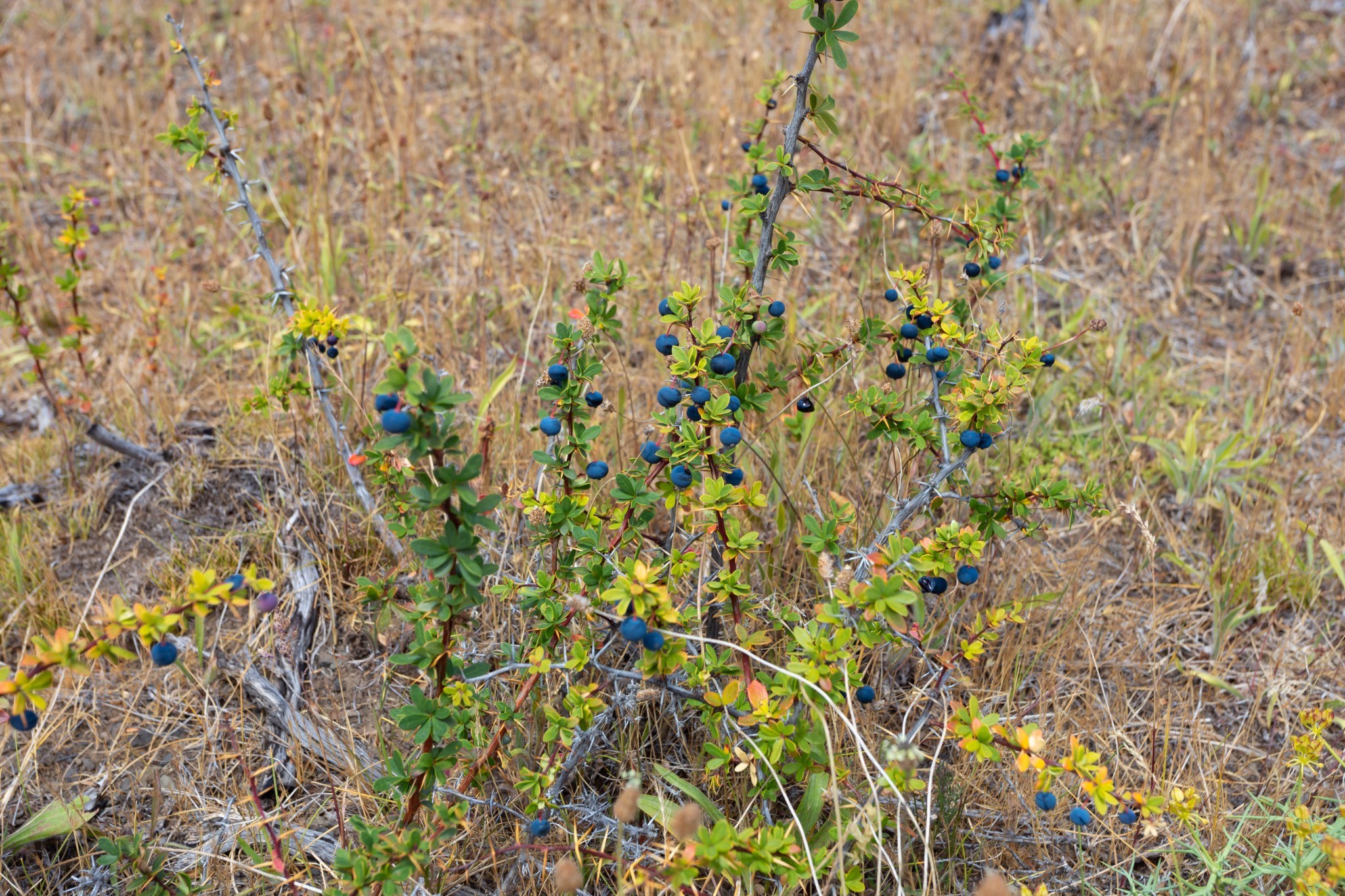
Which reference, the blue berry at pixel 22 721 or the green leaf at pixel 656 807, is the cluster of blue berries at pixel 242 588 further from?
the green leaf at pixel 656 807

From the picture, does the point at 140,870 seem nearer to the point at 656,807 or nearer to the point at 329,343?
the point at 656,807

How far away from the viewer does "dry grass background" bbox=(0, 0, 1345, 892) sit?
220cm

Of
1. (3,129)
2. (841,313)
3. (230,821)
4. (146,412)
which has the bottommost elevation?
(230,821)

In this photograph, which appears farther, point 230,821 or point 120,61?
point 120,61

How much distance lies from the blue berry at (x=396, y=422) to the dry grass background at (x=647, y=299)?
0.90 meters

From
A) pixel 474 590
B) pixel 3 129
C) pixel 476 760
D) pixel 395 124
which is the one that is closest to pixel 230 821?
pixel 476 760

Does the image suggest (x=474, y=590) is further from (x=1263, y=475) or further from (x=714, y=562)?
(x=1263, y=475)

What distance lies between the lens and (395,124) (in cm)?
427

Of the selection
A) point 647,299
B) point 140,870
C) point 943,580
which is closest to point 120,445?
point 140,870

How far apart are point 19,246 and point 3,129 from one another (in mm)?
1215

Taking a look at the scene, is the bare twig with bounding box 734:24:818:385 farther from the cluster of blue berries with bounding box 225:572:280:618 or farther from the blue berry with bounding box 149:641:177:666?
the blue berry with bounding box 149:641:177:666

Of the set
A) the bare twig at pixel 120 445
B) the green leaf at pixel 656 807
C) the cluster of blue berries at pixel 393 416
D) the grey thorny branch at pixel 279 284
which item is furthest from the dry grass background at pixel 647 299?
the cluster of blue berries at pixel 393 416

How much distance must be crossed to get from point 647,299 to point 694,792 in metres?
2.02

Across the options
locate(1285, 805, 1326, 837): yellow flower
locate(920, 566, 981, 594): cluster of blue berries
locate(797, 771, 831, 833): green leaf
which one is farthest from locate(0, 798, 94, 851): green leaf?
locate(1285, 805, 1326, 837): yellow flower
